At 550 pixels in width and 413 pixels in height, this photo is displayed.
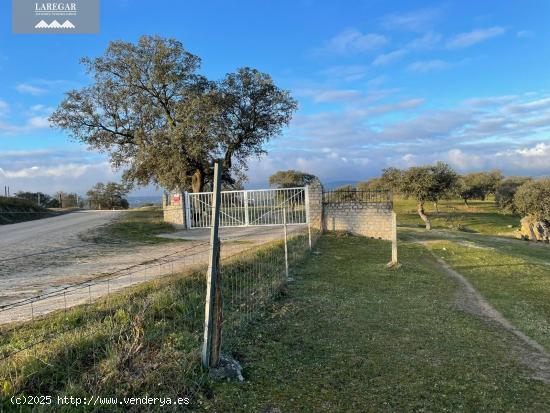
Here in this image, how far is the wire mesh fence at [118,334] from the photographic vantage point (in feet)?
12.1

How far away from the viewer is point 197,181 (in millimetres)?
24734

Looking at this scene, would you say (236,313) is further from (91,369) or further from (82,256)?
(82,256)

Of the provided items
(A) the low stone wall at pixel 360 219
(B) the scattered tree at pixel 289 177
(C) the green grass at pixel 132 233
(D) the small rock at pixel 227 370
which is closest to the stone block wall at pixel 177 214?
(C) the green grass at pixel 132 233

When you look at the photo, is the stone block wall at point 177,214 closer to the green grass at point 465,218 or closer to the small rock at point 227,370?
the small rock at point 227,370

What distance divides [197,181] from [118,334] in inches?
810

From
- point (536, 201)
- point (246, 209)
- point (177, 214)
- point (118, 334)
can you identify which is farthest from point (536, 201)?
point (118, 334)

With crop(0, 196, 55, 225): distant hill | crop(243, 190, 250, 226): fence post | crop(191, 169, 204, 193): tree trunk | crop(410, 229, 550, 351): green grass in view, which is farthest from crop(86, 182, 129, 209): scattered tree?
crop(410, 229, 550, 351): green grass

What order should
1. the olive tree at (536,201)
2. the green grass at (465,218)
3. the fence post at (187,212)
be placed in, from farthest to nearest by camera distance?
1. the green grass at (465,218)
2. the olive tree at (536,201)
3. the fence post at (187,212)

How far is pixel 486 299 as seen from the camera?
391 inches

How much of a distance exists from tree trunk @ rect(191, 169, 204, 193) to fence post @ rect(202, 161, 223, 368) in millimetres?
20451

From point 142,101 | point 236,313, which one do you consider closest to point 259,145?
point 142,101

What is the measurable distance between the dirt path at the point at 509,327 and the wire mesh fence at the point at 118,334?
13.5 ft

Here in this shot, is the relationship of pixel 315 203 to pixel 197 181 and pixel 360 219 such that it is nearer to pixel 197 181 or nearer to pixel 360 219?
pixel 360 219

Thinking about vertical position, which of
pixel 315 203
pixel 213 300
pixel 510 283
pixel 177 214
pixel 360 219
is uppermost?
pixel 315 203
